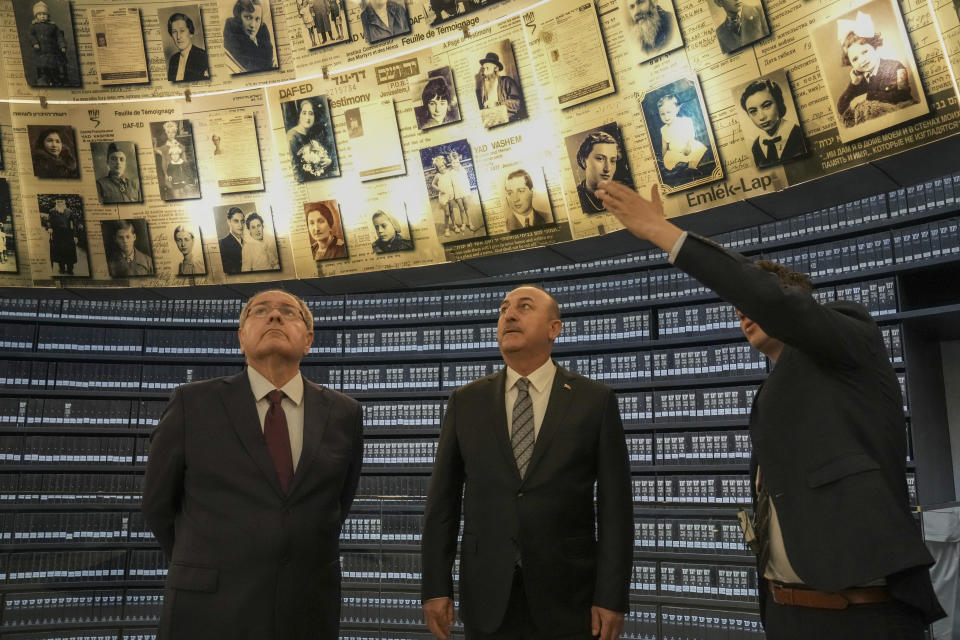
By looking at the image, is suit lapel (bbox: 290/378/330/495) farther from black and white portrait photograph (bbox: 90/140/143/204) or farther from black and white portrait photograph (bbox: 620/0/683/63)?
black and white portrait photograph (bbox: 90/140/143/204)

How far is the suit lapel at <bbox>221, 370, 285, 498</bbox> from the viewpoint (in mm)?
1905

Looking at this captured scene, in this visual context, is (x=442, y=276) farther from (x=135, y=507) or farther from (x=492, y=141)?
(x=135, y=507)

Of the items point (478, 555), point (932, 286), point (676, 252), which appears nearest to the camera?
point (676, 252)

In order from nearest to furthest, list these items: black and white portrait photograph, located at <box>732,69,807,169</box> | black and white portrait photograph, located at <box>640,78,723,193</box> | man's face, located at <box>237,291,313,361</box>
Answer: man's face, located at <box>237,291,313,361</box> → black and white portrait photograph, located at <box>732,69,807,169</box> → black and white portrait photograph, located at <box>640,78,723,193</box>

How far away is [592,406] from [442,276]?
117 cm

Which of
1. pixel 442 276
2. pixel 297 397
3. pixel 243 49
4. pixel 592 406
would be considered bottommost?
pixel 592 406

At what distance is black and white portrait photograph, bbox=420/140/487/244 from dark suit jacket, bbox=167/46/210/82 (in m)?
0.84

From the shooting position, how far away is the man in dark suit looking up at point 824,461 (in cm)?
145

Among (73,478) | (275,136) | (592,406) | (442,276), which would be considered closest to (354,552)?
(442,276)

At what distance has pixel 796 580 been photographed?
5.14 ft

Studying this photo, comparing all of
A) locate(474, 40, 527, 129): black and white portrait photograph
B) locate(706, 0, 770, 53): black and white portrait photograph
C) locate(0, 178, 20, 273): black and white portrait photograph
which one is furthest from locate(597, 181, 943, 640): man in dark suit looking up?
locate(0, 178, 20, 273): black and white portrait photograph

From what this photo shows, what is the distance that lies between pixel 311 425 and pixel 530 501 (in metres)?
0.51

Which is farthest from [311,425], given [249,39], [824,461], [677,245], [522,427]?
[249,39]

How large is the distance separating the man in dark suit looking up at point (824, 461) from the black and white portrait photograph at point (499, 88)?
1366 millimetres
